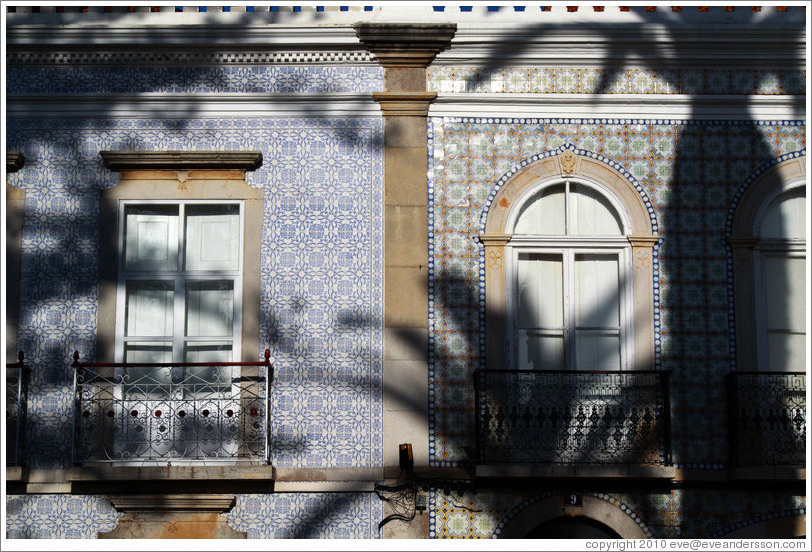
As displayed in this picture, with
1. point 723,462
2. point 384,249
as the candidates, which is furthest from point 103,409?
point 723,462

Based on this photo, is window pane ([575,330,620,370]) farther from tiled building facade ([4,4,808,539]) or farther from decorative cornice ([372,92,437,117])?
decorative cornice ([372,92,437,117])

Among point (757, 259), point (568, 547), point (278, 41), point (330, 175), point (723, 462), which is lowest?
point (568, 547)

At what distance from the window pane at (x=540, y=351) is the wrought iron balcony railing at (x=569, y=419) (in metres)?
0.25

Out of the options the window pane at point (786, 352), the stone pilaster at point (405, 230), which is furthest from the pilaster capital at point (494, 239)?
the window pane at point (786, 352)

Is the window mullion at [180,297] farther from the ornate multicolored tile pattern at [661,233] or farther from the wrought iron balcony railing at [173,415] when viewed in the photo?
the ornate multicolored tile pattern at [661,233]

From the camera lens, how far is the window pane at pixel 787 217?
10.1 m

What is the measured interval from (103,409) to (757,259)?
5.37 meters

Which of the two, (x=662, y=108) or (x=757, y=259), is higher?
(x=662, y=108)

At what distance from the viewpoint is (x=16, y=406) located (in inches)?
378

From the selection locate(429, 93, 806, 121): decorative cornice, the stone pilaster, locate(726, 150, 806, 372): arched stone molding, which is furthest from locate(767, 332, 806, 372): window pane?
the stone pilaster

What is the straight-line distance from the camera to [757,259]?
33.0 feet

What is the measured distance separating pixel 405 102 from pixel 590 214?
5.84ft

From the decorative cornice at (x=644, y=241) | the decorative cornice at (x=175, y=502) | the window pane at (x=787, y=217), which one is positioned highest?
the window pane at (x=787, y=217)

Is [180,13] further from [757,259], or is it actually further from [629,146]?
[757,259]
